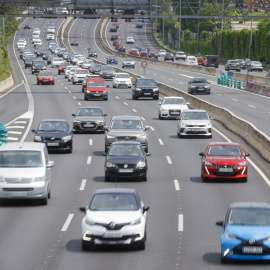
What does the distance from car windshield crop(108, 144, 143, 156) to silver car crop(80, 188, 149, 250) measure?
38.6 feet

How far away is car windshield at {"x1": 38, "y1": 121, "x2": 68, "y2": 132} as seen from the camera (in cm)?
4012

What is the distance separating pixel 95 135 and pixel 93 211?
93.5ft

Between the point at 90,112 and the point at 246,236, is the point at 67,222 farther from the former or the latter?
the point at 90,112

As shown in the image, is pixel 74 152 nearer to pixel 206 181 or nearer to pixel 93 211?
pixel 206 181

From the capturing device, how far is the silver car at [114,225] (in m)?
19.4

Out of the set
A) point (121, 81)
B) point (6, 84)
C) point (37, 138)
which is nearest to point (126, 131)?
point (37, 138)

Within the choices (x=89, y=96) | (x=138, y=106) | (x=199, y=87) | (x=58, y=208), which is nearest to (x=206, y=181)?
(x=58, y=208)

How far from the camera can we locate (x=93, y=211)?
19938mm

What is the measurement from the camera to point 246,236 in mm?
17812

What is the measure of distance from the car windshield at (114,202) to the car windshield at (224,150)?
11970 mm

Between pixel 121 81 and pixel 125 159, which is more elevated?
pixel 125 159

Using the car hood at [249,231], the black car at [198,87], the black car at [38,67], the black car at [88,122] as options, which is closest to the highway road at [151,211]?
the black car at [88,122]

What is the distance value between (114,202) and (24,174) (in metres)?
6.48

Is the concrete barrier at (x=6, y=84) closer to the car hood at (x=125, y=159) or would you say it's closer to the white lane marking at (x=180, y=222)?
the car hood at (x=125, y=159)
